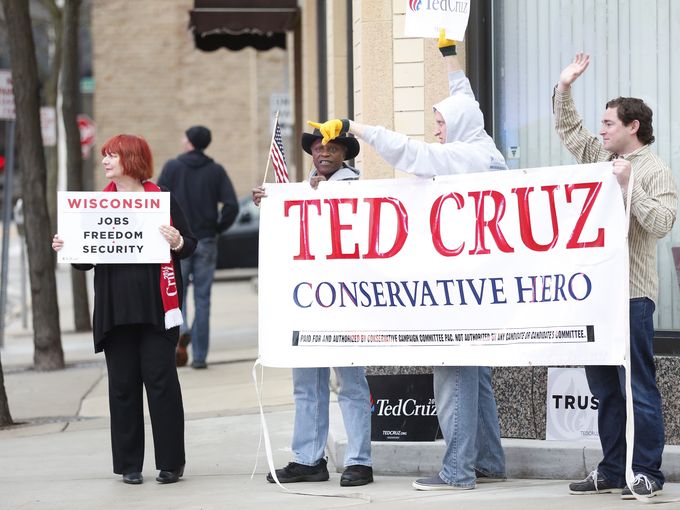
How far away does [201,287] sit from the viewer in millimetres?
11492

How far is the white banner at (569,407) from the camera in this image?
23.0ft

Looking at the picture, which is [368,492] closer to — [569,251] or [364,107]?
[569,251]

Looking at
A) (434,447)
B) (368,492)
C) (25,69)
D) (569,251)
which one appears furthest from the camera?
(25,69)

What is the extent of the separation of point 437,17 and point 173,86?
2863 cm

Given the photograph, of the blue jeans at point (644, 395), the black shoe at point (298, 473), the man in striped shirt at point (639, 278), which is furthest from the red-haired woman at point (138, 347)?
the blue jeans at point (644, 395)

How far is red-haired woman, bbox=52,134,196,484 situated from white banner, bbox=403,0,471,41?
163cm

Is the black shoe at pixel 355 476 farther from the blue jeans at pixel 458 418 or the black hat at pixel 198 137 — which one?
the black hat at pixel 198 137

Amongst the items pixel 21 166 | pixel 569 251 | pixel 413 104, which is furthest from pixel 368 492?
pixel 21 166

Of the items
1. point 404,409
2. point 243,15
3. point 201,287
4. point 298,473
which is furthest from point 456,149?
point 243,15

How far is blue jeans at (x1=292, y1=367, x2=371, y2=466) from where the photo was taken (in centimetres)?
664

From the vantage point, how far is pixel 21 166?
12594 millimetres

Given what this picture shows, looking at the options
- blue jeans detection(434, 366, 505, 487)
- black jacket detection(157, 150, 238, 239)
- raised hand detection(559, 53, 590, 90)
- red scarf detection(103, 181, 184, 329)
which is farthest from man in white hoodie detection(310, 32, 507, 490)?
black jacket detection(157, 150, 238, 239)

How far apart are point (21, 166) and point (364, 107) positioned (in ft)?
16.8

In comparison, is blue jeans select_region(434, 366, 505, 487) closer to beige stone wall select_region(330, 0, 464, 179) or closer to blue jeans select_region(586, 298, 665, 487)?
blue jeans select_region(586, 298, 665, 487)
